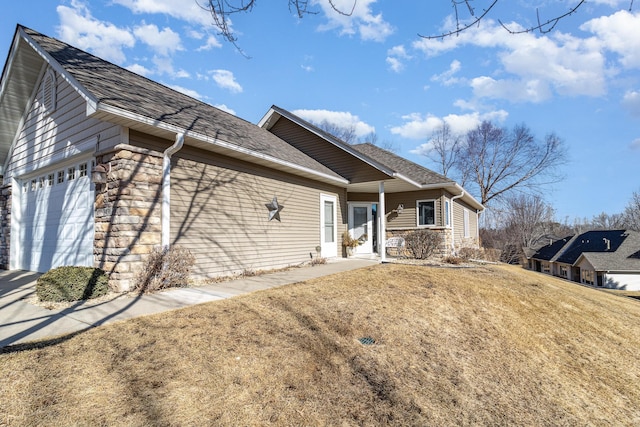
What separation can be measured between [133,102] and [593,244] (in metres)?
31.4

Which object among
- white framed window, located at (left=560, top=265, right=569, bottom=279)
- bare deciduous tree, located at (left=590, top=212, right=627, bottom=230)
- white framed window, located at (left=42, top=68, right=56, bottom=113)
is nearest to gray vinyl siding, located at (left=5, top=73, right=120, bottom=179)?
white framed window, located at (left=42, top=68, right=56, bottom=113)

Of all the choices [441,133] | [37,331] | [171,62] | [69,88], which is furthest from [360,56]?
[441,133]

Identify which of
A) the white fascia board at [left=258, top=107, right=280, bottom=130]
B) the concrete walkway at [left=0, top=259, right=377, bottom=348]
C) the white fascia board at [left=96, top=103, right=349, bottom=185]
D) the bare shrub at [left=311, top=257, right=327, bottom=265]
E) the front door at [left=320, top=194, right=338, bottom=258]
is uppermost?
the white fascia board at [left=258, top=107, right=280, bottom=130]

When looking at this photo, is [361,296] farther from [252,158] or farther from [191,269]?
[252,158]

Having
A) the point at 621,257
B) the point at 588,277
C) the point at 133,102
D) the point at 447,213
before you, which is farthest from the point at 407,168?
the point at 621,257

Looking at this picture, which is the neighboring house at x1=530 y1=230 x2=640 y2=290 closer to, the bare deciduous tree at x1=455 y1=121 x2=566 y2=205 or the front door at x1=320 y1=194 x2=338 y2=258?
the bare deciduous tree at x1=455 y1=121 x2=566 y2=205

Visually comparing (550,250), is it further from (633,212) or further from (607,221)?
(607,221)

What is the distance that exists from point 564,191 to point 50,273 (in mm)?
33140

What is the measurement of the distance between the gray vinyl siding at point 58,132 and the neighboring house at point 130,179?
1.2 inches

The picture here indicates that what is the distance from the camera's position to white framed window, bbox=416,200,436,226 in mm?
13391

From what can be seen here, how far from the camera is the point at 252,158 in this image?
25.9 feet

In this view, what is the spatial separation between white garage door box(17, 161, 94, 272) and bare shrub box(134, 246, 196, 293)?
1364 mm

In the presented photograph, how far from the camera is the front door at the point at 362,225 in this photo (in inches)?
511

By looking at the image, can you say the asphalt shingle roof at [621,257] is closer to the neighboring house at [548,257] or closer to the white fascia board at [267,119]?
the neighboring house at [548,257]
